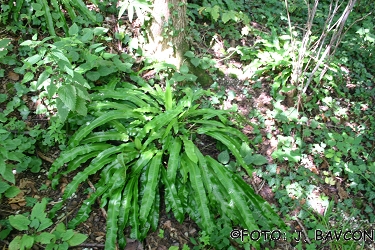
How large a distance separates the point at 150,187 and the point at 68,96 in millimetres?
1279

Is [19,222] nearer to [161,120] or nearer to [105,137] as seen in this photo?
[105,137]

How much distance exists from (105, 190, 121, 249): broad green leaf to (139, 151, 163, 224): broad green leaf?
0.26 metres

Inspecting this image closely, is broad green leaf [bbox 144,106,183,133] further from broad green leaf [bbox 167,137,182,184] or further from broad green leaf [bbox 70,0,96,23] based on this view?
broad green leaf [bbox 70,0,96,23]

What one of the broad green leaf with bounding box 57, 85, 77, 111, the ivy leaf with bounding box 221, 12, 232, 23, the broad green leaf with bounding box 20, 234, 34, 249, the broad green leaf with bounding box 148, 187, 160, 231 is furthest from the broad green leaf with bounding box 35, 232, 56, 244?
the ivy leaf with bounding box 221, 12, 232, 23

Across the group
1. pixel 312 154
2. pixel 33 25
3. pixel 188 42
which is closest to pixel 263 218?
pixel 312 154

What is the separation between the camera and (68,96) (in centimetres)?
311

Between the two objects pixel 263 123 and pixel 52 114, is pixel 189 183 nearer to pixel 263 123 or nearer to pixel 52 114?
pixel 263 123

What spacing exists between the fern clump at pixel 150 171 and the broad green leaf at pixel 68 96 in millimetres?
558

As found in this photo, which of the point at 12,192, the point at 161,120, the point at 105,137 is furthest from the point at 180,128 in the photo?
the point at 12,192

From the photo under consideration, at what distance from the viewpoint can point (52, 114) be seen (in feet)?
13.0

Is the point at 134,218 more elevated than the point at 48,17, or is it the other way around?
the point at 48,17

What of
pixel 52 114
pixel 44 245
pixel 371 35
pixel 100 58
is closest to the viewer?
pixel 44 245

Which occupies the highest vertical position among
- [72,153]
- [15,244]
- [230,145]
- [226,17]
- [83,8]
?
[83,8]

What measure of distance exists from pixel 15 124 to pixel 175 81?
2198 mm
